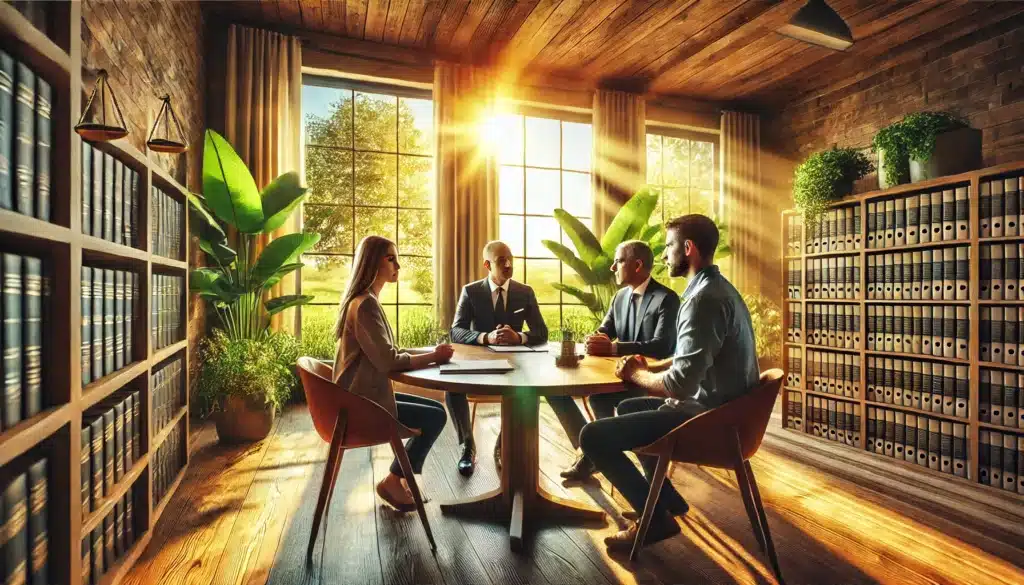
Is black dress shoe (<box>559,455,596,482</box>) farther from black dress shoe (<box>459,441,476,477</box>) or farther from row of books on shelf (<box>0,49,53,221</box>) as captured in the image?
row of books on shelf (<box>0,49,53,221</box>)

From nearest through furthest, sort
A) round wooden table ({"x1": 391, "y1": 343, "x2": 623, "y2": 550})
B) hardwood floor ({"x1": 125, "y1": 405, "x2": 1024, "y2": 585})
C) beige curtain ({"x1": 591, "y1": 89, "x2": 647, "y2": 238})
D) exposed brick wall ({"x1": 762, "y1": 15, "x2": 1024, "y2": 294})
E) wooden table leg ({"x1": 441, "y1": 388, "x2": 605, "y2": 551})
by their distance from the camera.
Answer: hardwood floor ({"x1": 125, "y1": 405, "x2": 1024, "y2": 585}) < round wooden table ({"x1": 391, "y1": 343, "x2": 623, "y2": 550}) < wooden table leg ({"x1": 441, "y1": 388, "x2": 605, "y2": 551}) < exposed brick wall ({"x1": 762, "y1": 15, "x2": 1024, "y2": 294}) < beige curtain ({"x1": 591, "y1": 89, "x2": 647, "y2": 238})

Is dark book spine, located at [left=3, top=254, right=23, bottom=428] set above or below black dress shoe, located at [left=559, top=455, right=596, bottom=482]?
above

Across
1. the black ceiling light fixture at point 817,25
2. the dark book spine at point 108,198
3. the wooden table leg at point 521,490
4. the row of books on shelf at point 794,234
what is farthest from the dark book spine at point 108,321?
the row of books on shelf at point 794,234

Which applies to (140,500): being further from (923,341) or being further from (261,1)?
(923,341)

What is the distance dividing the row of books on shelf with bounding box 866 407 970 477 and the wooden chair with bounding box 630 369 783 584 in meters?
1.95

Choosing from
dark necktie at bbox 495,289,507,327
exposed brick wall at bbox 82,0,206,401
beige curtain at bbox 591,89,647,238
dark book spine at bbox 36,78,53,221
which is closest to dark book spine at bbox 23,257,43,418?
dark book spine at bbox 36,78,53,221

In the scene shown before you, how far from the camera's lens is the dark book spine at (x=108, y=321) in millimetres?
1750

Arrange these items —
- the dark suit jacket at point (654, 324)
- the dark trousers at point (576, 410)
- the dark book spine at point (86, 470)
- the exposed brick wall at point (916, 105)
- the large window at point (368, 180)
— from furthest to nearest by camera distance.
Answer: the large window at point (368, 180), the exposed brick wall at point (916, 105), the dark trousers at point (576, 410), the dark suit jacket at point (654, 324), the dark book spine at point (86, 470)

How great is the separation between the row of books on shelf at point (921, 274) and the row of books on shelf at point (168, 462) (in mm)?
4101

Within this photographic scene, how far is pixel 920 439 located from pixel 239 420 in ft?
13.6

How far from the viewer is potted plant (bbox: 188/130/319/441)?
11.0 feet

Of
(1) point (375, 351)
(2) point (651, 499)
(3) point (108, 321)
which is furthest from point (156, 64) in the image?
(2) point (651, 499)

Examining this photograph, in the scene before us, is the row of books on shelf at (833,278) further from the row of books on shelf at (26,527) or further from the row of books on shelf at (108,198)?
the row of books on shelf at (26,527)

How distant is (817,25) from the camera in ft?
10.3
